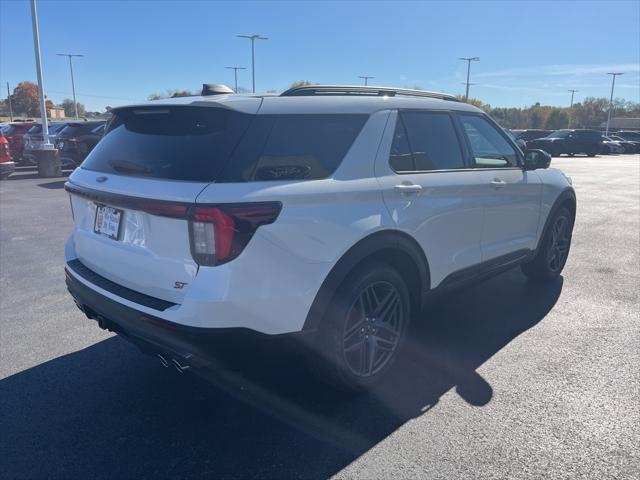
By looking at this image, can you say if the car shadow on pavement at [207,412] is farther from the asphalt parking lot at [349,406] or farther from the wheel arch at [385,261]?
the wheel arch at [385,261]

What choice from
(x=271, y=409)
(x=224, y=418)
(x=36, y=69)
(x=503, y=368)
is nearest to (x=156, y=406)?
(x=224, y=418)

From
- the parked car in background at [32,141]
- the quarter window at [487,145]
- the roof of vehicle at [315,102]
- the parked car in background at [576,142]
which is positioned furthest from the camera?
the parked car in background at [576,142]

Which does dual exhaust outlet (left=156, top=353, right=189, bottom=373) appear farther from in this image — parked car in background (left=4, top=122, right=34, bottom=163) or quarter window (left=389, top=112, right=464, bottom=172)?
parked car in background (left=4, top=122, right=34, bottom=163)

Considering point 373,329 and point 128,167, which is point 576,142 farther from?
point 128,167

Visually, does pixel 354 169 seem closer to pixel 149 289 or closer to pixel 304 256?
pixel 304 256

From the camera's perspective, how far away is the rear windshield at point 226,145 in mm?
2670

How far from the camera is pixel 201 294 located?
100 inches

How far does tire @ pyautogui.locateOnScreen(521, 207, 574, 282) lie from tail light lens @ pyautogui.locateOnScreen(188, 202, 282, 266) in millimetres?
3776

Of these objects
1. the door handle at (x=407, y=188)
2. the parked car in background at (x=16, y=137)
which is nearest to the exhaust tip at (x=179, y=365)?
the door handle at (x=407, y=188)

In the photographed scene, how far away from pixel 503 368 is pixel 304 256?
1.90m

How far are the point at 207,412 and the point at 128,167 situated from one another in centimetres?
153

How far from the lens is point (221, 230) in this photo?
2502 mm

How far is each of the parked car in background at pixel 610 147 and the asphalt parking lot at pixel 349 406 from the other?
37.1 m

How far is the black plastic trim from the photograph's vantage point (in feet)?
8.93
